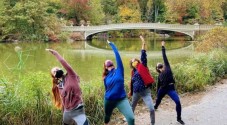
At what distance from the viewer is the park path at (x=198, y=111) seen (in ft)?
25.1

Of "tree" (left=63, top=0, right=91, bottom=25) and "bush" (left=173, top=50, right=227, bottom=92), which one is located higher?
"tree" (left=63, top=0, right=91, bottom=25)

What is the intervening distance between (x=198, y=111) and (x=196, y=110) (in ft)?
0.30

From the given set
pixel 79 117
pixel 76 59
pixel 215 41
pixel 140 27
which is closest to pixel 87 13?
pixel 140 27

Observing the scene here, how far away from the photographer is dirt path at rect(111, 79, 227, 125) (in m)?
7.66

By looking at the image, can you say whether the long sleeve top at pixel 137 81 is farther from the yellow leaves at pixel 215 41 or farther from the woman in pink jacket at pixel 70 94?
the yellow leaves at pixel 215 41

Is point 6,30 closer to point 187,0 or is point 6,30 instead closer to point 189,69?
point 187,0

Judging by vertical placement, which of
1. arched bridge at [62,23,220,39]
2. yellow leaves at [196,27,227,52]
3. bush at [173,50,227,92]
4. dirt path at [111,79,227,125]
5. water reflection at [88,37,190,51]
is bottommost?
water reflection at [88,37,190,51]

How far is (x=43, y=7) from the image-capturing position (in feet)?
132

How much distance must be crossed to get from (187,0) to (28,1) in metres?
21.1

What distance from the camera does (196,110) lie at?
28.0 ft

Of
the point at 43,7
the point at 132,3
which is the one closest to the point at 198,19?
the point at 132,3

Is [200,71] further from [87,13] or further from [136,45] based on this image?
[87,13]

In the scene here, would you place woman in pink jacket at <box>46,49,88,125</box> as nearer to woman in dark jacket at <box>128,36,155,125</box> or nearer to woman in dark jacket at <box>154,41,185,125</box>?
woman in dark jacket at <box>128,36,155,125</box>

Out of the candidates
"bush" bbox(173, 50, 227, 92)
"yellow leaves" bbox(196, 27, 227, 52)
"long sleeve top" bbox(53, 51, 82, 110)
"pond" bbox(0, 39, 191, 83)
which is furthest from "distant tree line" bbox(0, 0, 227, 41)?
"long sleeve top" bbox(53, 51, 82, 110)
